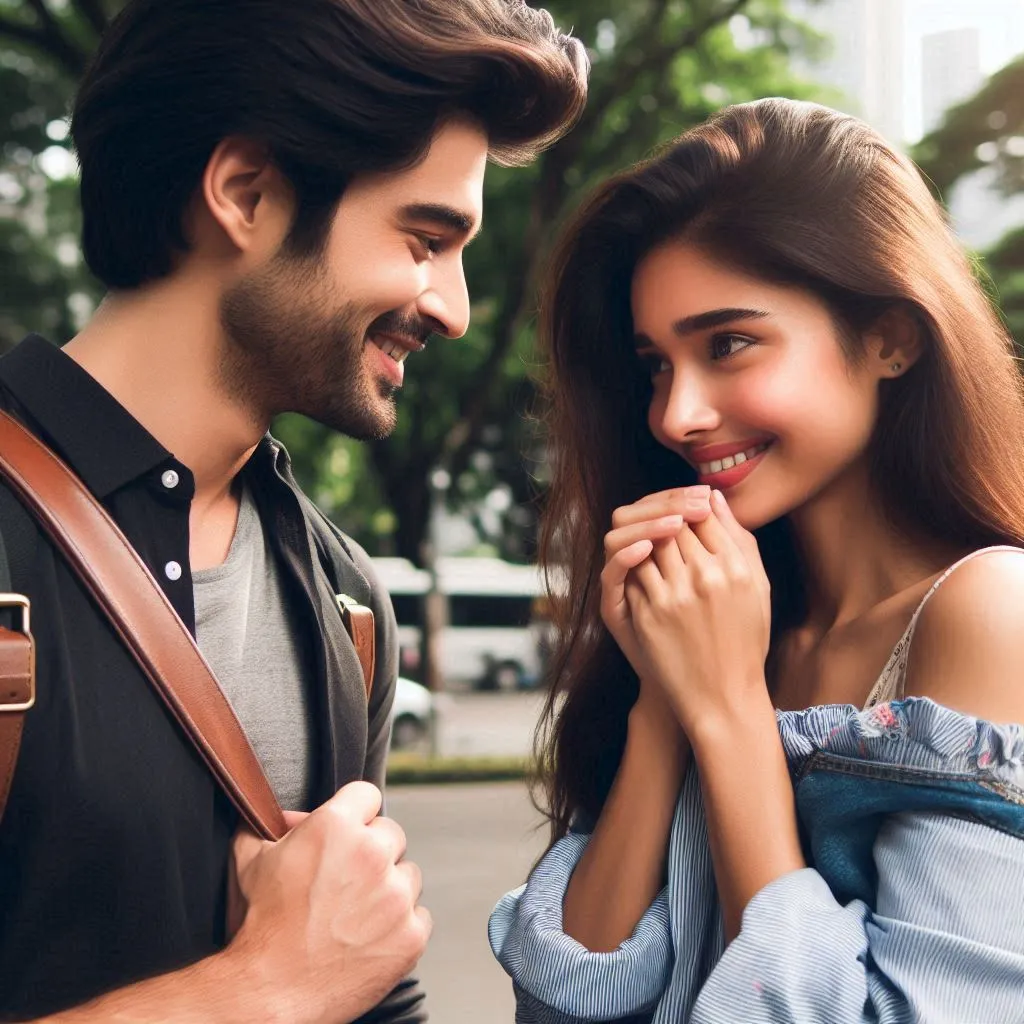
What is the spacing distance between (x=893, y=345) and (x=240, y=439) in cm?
108

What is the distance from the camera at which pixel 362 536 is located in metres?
30.6

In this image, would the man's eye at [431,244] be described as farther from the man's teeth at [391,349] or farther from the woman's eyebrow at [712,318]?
the woman's eyebrow at [712,318]

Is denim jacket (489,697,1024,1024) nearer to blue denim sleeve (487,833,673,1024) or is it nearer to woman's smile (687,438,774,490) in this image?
blue denim sleeve (487,833,673,1024)

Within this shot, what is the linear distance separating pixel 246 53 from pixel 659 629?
1.15 metres

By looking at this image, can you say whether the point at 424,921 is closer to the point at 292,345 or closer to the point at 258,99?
the point at 292,345

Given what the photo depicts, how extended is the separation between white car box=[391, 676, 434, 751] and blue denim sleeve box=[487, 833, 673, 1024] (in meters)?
19.5

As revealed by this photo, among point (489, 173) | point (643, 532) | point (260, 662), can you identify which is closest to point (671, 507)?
point (643, 532)

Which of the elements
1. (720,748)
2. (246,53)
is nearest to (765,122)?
(246,53)

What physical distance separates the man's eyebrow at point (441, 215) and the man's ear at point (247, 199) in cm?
21

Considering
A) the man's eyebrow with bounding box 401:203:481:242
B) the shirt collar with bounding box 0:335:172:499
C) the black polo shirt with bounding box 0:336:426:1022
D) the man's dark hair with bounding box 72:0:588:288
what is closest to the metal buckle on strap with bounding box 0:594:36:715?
the black polo shirt with bounding box 0:336:426:1022

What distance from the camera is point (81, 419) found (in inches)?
79.8

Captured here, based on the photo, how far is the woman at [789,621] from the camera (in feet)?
5.39

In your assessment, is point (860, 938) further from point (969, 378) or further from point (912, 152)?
point (912, 152)

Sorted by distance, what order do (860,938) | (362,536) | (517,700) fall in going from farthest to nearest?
(517,700), (362,536), (860,938)
